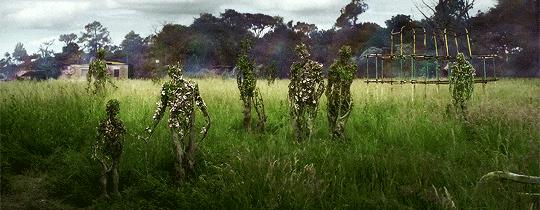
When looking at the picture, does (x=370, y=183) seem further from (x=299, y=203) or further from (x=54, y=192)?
(x=54, y=192)

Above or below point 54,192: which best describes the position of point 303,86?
above

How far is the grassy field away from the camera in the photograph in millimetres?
4605

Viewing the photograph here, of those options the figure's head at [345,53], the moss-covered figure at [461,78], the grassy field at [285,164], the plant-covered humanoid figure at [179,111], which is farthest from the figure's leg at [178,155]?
the moss-covered figure at [461,78]

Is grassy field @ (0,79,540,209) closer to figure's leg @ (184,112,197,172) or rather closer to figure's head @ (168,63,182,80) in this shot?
figure's leg @ (184,112,197,172)

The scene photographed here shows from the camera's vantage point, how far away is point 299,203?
14.7 feet

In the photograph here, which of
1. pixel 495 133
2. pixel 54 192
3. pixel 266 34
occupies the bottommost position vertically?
pixel 54 192

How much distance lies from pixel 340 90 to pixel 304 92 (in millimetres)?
647

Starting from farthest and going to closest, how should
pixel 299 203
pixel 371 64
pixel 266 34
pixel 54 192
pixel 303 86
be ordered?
pixel 266 34, pixel 371 64, pixel 303 86, pixel 54 192, pixel 299 203

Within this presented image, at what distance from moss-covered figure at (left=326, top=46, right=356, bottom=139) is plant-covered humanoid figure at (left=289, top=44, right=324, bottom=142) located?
0.96 feet

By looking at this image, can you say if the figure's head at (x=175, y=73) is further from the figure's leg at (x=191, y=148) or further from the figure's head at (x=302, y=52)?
the figure's head at (x=302, y=52)

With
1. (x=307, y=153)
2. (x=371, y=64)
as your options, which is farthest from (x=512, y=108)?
(x=371, y=64)

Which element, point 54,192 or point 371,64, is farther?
point 371,64

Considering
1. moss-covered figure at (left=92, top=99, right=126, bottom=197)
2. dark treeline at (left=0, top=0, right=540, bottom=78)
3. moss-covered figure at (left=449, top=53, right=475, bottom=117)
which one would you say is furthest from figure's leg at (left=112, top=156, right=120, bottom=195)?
dark treeline at (left=0, top=0, right=540, bottom=78)

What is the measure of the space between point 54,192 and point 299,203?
9.30 ft
